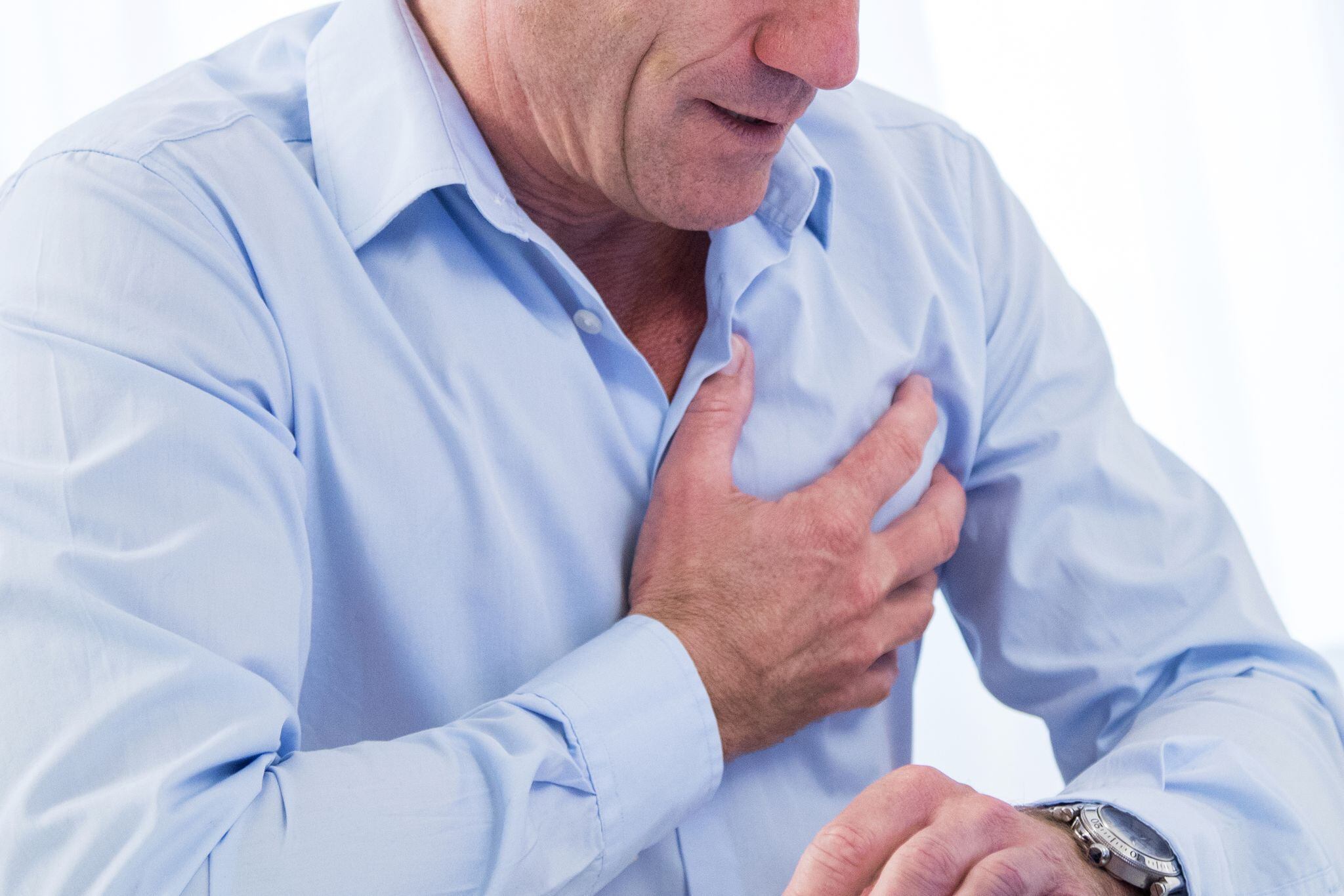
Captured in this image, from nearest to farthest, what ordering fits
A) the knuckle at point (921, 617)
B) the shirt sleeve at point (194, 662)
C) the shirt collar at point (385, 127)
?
1. the shirt sleeve at point (194, 662)
2. the shirt collar at point (385, 127)
3. the knuckle at point (921, 617)

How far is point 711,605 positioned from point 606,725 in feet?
0.41

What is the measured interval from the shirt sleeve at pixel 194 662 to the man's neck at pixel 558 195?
0.26 m

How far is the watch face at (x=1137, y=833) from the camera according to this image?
2.74 feet

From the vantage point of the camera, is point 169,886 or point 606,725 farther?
point 606,725

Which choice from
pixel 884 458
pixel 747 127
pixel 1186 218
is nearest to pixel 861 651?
pixel 884 458

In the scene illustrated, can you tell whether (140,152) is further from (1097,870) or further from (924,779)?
(1097,870)


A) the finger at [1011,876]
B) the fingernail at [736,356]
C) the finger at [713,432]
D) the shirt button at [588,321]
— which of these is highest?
the shirt button at [588,321]

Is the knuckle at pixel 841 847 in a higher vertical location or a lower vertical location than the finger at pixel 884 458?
lower

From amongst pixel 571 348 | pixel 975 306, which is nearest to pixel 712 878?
pixel 571 348

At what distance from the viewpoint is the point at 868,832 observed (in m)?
0.74

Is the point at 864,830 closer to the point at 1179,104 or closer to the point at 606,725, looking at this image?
the point at 606,725

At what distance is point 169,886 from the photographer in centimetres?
64

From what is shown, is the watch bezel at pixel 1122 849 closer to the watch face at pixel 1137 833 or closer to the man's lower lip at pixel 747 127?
the watch face at pixel 1137 833

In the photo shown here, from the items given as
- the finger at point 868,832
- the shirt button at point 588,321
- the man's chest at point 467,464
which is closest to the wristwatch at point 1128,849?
the finger at point 868,832
